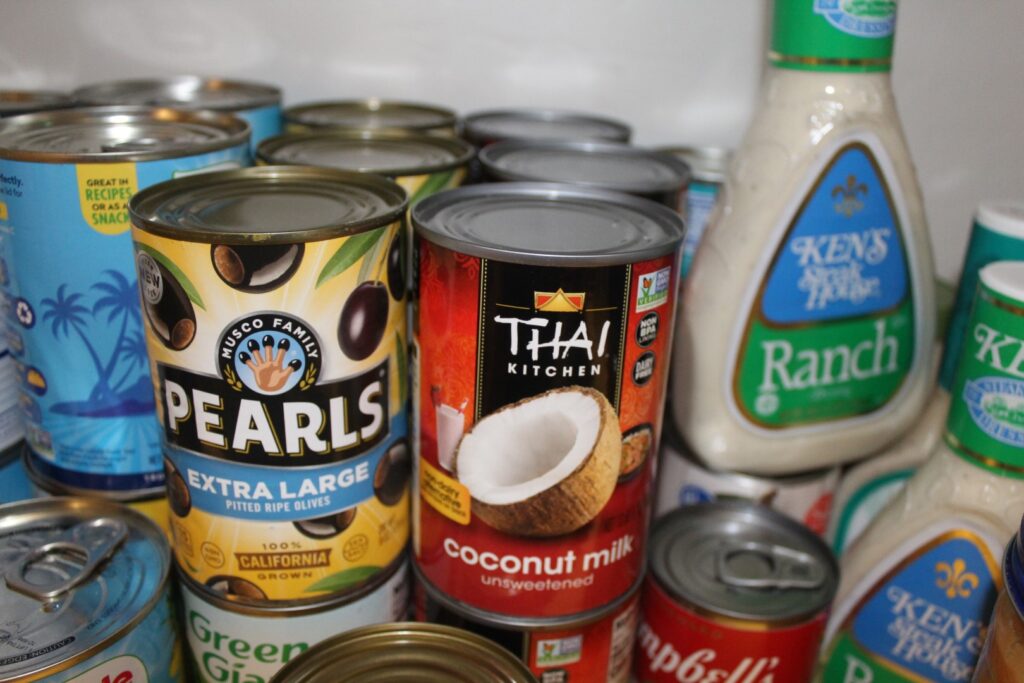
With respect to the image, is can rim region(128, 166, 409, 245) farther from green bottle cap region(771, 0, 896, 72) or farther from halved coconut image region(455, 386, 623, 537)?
green bottle cap region(771, 0, 896, 72)

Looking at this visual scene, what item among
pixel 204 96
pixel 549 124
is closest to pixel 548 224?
pixel 549 124

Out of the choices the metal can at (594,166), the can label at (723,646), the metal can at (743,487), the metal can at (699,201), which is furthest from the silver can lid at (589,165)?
the can label at (723,646)

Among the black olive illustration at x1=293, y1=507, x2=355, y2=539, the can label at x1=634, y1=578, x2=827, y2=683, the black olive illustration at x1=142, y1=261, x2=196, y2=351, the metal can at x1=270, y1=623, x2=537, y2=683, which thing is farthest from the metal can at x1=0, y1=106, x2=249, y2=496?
the can label at x1=634, y1=578, x2=827, y2=683

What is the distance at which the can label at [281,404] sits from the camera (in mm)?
739

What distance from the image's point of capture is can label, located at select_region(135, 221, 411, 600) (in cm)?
74

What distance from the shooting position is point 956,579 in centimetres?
94

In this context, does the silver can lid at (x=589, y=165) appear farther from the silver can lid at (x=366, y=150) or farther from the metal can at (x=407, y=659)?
the metal can at (x=407, y=659)

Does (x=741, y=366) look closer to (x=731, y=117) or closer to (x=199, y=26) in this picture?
(x=731, y=117)

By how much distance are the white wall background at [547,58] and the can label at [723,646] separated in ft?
2.39

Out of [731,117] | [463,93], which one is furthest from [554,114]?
[731,117]

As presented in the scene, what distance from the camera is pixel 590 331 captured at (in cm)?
74

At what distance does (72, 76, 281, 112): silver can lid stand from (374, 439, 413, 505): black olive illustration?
0.54 meters

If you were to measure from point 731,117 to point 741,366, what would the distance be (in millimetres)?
490

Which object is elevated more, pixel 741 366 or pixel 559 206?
pixel 559 206
